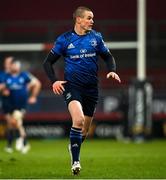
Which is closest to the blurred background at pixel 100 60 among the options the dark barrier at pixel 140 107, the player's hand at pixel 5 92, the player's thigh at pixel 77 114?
the dark barrier at pixel 140 107

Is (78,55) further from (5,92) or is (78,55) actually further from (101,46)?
(5,92)

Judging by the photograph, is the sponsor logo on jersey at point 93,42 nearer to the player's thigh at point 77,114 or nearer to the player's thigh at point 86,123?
the player's thigh at point 77,114

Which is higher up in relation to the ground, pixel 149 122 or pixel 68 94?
pixel 68 94

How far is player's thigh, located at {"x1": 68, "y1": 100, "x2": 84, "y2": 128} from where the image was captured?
12.1 metres

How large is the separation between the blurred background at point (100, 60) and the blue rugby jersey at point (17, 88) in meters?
3.62

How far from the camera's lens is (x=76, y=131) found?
12227 millimetres

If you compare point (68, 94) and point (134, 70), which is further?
point (134, 70)

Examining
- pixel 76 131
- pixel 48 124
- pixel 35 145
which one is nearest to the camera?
pixel 76 131

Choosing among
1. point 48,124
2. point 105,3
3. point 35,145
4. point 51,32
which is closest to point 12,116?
point 35,145

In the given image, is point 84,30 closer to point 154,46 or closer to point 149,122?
point 149,122

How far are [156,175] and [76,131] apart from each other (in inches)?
52.7

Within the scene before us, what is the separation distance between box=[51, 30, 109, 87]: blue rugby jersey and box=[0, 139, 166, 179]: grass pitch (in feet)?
4.73

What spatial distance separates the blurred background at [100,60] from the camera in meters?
25.1

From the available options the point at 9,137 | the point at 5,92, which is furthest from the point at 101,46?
the point at 5,92
